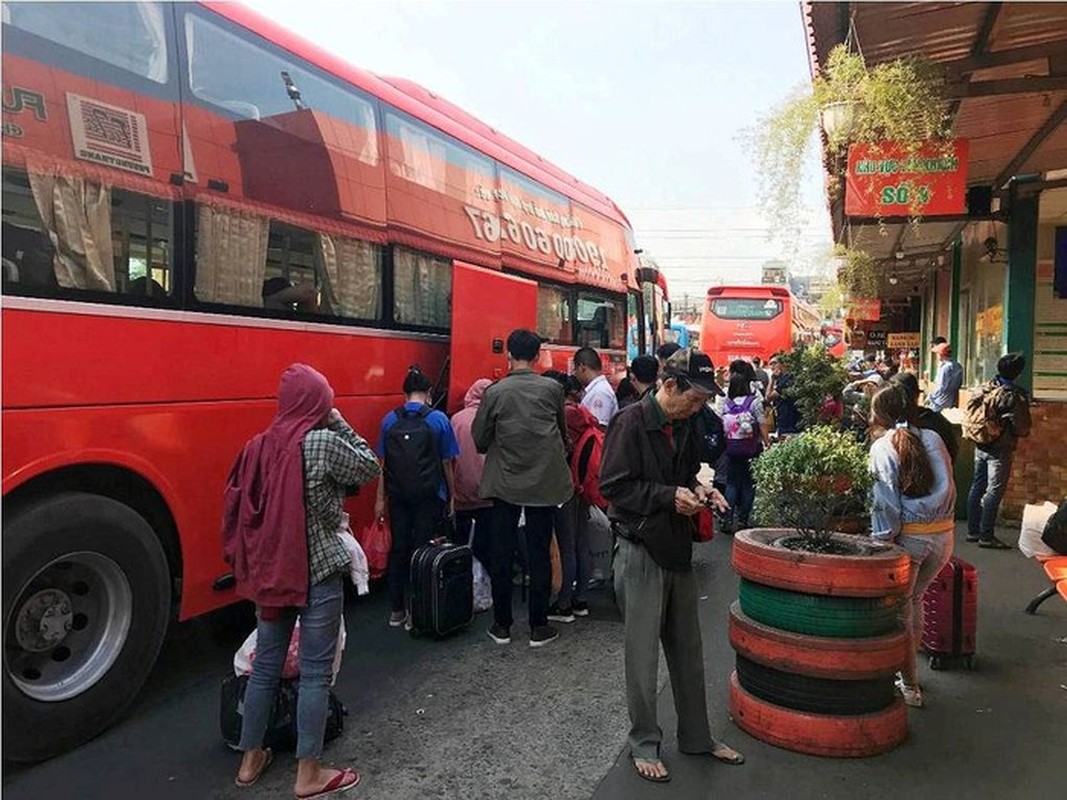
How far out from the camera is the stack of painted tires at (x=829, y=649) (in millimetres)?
3555

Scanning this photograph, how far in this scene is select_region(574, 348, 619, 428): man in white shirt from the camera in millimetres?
6684

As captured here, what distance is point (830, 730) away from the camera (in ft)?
11.7

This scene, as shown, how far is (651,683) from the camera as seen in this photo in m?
3.46

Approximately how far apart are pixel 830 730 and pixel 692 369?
1738 mm

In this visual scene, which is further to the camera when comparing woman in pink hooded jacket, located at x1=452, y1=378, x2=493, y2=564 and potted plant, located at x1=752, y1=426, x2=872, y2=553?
woman in pink hooded jacket, located at x1=452, y1=378, x2=493, y2=564

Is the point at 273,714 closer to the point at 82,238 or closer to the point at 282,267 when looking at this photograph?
the point at 82,238

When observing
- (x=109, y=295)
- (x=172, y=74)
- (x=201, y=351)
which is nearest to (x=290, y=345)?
(x=201, y=351)

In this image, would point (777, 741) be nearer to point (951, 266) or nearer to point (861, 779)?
point (861, 779)

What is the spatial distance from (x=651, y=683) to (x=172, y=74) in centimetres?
387

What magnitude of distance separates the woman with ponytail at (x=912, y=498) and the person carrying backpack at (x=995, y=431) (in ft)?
12.0

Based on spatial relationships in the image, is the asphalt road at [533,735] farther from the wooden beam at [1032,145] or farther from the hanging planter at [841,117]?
the wooden beam at [1032,145]

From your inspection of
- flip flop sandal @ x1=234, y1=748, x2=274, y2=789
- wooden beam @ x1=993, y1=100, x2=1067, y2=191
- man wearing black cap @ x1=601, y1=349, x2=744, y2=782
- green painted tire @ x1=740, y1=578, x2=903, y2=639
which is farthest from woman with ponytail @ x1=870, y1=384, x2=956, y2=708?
wooden beam @ x1=993, y1=100, x2=1067, y2=191

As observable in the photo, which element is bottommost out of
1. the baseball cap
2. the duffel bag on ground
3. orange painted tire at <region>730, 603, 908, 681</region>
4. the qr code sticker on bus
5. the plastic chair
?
the duffel bag on ground

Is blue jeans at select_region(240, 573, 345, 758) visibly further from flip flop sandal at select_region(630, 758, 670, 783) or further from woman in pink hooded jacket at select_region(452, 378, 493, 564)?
woman in pink hooded jacket at select_region(452, 378, 493, 564)
